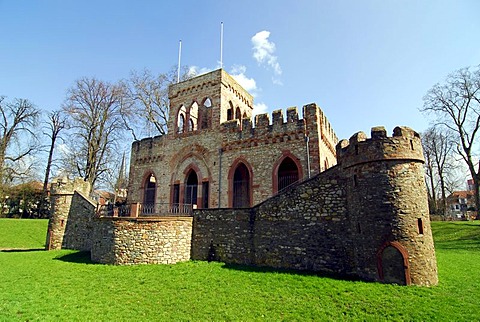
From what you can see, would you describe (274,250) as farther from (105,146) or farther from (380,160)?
(105,146)

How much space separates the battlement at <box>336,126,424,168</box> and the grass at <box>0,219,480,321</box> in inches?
159

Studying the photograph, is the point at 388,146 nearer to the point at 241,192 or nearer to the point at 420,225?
the point at 420,225

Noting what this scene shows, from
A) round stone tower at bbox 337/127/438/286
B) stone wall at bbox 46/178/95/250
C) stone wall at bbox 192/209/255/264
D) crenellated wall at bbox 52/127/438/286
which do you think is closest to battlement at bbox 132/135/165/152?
stone wall at bbox 46/178/95/250

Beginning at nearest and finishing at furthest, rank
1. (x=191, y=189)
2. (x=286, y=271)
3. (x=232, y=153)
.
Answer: (x=286, y=271)
(x=232, y=153)
(x=191, y=189)

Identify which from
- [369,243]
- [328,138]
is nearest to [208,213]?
[369,243]

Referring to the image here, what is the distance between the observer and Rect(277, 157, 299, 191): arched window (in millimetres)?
15234

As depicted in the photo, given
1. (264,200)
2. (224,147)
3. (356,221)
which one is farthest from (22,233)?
(356,221)

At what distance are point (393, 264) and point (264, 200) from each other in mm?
6061

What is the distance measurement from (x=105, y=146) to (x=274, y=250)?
23079 millimetres

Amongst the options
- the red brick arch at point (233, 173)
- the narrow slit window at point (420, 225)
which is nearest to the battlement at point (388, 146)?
the narrow slit window at point (420, 225)

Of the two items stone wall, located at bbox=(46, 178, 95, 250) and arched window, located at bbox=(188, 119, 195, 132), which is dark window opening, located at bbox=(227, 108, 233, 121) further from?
stone wall, located at bbox=(46, 178, 95, 250)

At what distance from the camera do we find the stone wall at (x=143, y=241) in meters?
12.0

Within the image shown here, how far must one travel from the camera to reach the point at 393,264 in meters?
8.12

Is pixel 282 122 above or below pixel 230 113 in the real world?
below
